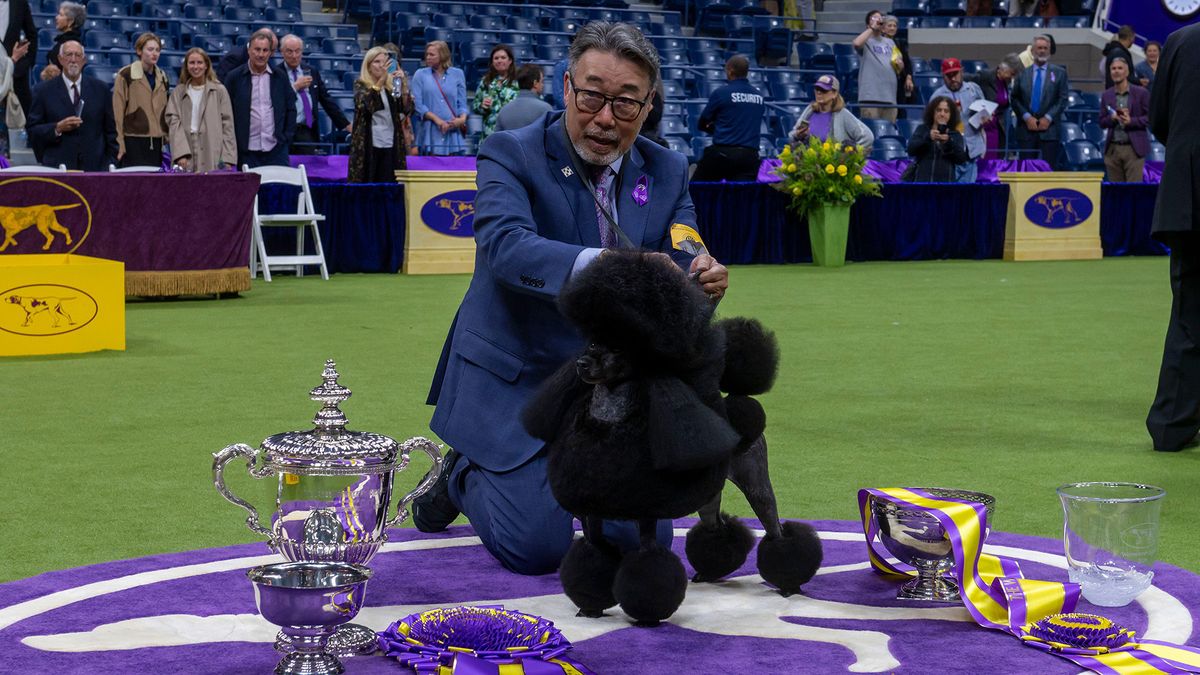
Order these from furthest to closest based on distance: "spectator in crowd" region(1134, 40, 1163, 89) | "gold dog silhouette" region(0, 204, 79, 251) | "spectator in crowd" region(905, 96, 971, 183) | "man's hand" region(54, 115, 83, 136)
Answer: "spectator in crowd" region(1134, 40, 1163, 89) < "spectator in crowd" region(905, 96, 971, 183) < "man's hand" region(54, 115, 83, 136) < "gold dog silhouette" region(0, 204, 79, 251)

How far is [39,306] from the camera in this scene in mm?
6914

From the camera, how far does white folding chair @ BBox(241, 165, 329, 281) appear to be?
10680mm

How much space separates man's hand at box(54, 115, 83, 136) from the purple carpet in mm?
7909

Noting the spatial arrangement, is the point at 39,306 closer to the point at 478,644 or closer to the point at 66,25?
the point at 478,644

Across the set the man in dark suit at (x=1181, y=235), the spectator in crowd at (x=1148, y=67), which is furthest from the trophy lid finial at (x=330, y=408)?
the spectator in crowd at (x=1148, y=67)

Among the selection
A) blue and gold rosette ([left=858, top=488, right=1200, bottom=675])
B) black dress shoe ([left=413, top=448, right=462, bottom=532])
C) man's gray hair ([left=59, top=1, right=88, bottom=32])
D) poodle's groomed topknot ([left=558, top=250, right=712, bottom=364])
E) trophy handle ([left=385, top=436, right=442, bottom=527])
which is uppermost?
man's gray hair ([left=59, top=1, right=88, bottom=32])

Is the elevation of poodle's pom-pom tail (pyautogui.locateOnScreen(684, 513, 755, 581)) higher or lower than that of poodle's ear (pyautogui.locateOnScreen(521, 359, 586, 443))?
lower

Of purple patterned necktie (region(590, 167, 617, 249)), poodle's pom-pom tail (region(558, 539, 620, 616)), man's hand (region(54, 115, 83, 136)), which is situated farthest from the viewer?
man's hand (region(54, 115, 83, 136))

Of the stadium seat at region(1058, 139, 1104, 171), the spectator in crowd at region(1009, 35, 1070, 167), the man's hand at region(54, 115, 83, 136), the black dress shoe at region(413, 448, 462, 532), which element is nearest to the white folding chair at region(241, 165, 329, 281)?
the man's hand at region(54, 115, 83, 136)

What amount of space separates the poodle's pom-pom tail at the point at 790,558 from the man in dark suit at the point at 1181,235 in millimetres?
2185

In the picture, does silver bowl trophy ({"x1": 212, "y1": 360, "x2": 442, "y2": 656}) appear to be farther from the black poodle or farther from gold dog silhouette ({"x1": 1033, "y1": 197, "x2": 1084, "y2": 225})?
gold dog silhouette ({"x1": 1033, "y1": 197, "x2": 1084, "y2": 225})

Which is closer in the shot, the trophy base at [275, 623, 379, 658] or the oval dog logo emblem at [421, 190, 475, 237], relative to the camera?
the trophy base at [275, 623, 379, 658]

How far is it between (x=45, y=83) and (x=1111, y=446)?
8288mm

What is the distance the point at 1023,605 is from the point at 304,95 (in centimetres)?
999
